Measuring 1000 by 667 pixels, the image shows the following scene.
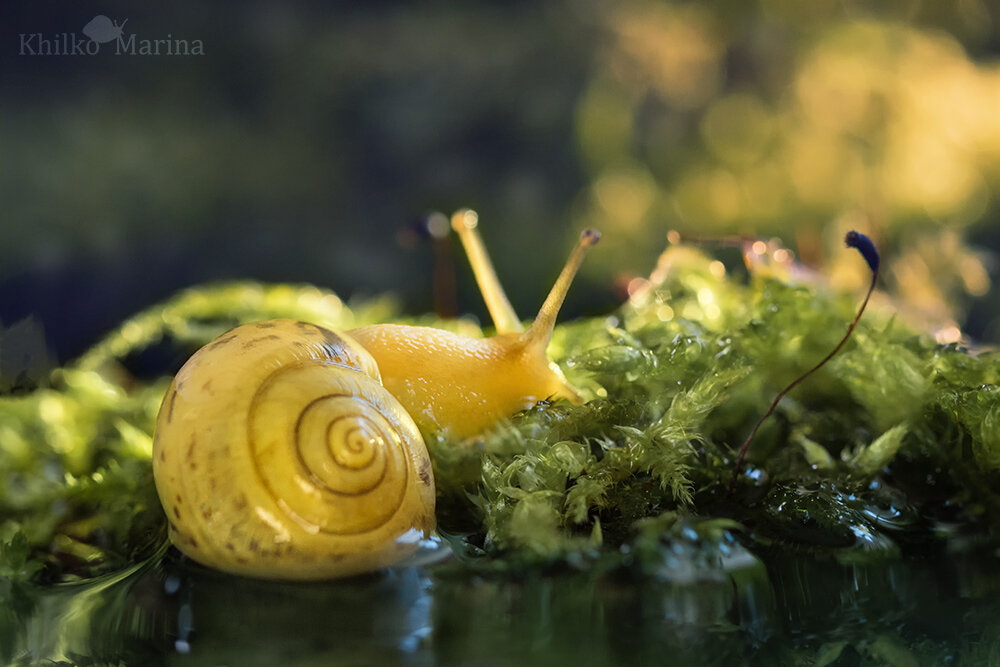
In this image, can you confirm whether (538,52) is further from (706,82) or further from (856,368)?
(856,368)

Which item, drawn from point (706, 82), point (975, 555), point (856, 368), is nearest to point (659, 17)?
point (706, 82)

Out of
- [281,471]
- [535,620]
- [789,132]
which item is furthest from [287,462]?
[789,132]

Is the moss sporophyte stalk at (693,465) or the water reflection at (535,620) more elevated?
the moss sporophyte stalk at (693,465)

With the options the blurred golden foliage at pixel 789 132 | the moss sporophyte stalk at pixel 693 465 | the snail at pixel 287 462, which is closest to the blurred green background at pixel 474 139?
the blurred golden foliage at pixel 789 132

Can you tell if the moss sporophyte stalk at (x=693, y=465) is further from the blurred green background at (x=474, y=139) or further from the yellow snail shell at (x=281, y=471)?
the blurred green background at (x=474, y=139)

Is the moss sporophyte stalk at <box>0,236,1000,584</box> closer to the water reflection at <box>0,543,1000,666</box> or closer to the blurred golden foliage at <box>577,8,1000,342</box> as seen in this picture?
the water reflection at <box>0,543,1000,666</box>

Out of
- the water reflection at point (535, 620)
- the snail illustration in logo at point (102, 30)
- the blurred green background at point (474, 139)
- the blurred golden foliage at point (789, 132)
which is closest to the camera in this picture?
the water reflection at point (535, 620)

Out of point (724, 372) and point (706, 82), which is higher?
point (706, 82)
